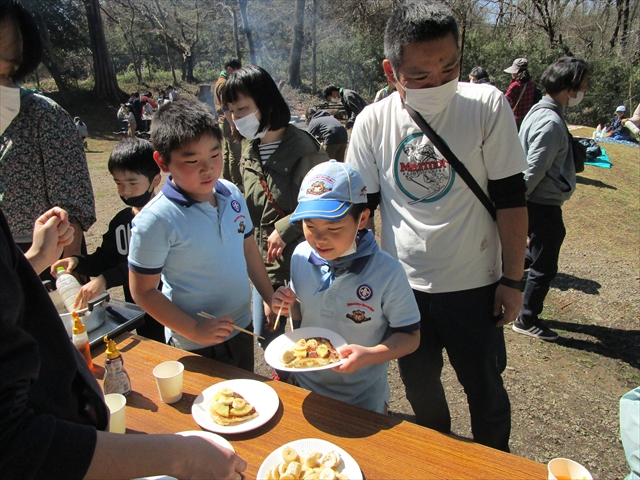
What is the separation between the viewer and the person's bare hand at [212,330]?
5.34ft

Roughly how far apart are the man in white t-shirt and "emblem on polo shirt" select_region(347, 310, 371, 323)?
15.9 inches

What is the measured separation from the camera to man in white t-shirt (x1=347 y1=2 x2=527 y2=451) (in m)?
1.79

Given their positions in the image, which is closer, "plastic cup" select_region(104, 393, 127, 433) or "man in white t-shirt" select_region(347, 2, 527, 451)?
"plastic cup" select_region(104, 393, 127, 433)

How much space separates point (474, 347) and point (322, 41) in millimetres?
32124

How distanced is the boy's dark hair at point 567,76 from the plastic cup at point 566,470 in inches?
131

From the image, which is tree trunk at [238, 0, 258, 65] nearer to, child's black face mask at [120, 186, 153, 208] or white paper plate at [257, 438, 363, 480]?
child's black face mask at [120, 186, 153, 208]

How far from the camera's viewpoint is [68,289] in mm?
1957

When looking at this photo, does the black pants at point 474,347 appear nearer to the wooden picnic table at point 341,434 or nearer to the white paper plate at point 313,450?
the wooden picnic table at point 341,434

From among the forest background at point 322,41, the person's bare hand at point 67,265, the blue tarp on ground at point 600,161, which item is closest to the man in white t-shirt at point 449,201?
the person's bare hand at point 67,265

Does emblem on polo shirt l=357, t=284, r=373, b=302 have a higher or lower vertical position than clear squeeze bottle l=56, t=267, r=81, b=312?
higher

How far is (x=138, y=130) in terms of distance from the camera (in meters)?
18.1

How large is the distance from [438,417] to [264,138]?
1.78 m

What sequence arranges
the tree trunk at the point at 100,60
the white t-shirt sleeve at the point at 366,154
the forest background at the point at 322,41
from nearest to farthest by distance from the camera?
the white t-shirt sleeve at the point at 366,154 → the forest background at the point at 322,41 → the tree trunk at the point at 100,60

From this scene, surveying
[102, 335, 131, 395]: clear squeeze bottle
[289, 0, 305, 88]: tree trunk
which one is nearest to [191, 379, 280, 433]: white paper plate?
[102, 335, 131, 395]: clear squeeze bottle
